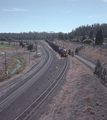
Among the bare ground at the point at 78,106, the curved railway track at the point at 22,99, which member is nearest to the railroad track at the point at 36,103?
the curved railway track at the point at 22,99

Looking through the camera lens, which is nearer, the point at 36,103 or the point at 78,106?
the point at 78,106

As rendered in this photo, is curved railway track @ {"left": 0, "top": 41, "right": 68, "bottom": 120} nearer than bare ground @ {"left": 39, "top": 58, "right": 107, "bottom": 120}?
No

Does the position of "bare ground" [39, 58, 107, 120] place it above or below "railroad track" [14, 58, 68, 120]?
above

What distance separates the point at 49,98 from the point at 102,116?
799cm

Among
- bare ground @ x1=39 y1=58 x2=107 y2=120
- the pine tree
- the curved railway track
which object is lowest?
the curved railway track

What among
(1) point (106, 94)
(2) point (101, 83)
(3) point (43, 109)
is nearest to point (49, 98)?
Answer: (3) point (43, 109)

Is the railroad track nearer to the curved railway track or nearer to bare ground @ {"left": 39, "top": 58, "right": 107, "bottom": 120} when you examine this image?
the curved railway track

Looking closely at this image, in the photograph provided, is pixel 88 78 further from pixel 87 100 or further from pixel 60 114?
pixel 60 114

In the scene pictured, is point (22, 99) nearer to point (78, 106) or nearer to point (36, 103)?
point (36, 103)

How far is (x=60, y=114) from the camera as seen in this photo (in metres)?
15.5

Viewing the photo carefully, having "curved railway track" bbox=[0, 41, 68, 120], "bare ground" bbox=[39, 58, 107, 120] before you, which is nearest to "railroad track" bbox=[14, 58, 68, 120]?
"curved railway track" bbox=[0, 41, 68, 120]

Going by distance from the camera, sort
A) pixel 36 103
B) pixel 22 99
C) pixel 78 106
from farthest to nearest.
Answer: pixel 22 99
pixel 36 103
pixel 78 106

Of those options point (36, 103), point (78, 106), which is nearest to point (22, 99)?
point (36, 103)

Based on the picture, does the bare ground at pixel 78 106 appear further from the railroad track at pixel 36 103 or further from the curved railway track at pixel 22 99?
the curved railway track at pixel 22 99
